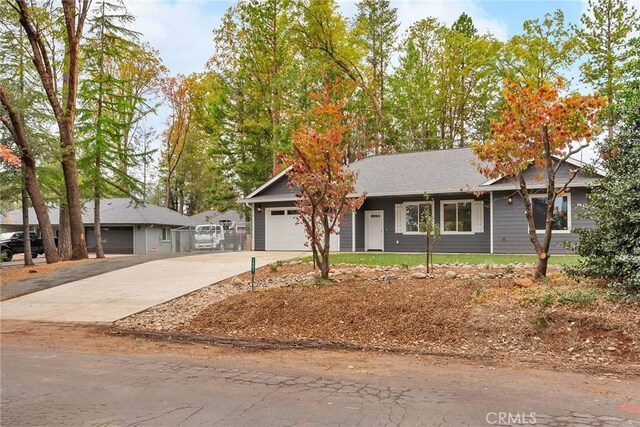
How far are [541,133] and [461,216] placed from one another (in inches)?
427

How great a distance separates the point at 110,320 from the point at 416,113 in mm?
28550

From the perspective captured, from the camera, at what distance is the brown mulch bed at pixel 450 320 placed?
572 cm

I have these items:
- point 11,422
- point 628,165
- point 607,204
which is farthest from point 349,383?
point 628,165

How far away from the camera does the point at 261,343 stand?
689 centimetres

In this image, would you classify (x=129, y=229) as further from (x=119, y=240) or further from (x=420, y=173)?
(x=420, y=173)

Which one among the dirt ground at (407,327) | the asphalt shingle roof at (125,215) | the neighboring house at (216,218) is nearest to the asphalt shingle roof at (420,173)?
the dirt ground at (407,327)

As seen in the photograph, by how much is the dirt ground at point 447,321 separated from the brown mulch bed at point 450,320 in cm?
1

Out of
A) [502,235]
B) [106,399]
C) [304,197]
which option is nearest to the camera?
[106,399]

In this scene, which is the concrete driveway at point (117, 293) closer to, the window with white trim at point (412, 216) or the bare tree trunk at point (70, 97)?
the bare tree trunk at point (70, 97)

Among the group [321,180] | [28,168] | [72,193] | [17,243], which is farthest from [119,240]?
[321,180]

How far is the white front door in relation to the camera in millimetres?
21188

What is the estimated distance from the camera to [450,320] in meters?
6.87

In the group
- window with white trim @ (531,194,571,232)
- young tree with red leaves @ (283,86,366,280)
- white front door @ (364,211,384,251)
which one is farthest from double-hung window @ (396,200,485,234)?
young tree with red leaves @ (283,86,366,280)

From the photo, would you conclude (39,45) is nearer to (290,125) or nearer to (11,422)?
(290,125)
